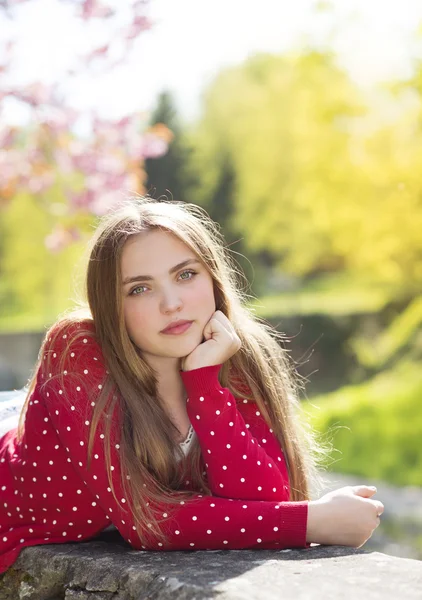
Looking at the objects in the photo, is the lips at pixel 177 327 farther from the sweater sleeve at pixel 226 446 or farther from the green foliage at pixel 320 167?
the green foliage at pixel 320 167

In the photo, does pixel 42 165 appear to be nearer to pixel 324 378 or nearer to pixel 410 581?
pixel 410 581

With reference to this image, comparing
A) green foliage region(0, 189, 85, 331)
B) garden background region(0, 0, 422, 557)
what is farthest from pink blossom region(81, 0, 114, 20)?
green foliage region(0, 189, 85, 331)

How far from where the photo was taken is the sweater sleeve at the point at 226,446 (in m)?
1.95

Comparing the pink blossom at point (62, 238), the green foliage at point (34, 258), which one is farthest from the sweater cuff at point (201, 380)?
the green foliage at point (34, 258)

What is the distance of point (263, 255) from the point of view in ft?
93.3

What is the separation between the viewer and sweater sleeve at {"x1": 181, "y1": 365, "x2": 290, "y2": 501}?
1948 millimetres

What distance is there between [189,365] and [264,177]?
21.3 meters

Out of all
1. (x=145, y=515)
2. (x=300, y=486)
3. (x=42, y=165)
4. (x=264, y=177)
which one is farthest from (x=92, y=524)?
(x=264, y=177)

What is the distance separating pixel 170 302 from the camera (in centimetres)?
199

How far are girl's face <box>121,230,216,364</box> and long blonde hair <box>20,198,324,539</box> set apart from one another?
0.07 ft

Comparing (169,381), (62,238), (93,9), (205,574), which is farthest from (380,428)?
(205,574)

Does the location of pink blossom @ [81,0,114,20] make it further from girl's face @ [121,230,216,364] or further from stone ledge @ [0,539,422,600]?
stone ledge @ [0,539,422,600]

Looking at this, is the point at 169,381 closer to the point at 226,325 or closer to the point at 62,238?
the point at 226,325

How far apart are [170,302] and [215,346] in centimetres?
16
